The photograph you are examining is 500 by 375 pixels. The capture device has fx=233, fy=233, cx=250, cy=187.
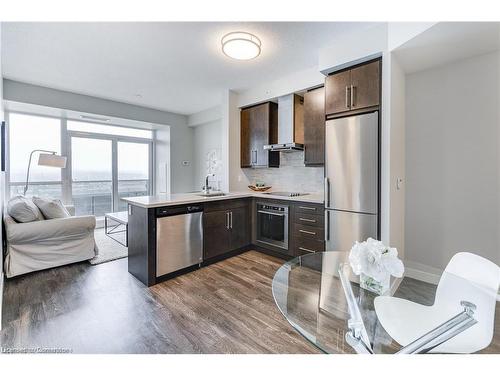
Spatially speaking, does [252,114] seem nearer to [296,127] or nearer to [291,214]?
[296,127]

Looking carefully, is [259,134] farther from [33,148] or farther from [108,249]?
[33,148]

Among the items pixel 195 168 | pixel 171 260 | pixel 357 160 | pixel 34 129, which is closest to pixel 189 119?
pixel 195 168

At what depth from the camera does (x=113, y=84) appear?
12.4 feet

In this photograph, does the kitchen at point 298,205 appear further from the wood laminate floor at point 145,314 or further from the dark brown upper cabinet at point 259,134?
the wood laminate floor at point 145,314

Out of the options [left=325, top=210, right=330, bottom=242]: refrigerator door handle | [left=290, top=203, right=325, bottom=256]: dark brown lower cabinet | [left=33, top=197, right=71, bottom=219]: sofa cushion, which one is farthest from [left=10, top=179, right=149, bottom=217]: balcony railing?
[left=325, top=210, right=330, bottom=242]: refrigerator door handle

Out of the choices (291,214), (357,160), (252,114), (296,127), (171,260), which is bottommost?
(171,260)

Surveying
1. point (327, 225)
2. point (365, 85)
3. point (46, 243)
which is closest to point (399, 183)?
point (327, 225)

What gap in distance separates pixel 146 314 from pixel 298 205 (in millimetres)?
2037

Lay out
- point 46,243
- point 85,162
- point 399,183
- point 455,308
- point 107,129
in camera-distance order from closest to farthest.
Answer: point 455,308, point 399,183, point 46,243, point 85,162, point 107,129

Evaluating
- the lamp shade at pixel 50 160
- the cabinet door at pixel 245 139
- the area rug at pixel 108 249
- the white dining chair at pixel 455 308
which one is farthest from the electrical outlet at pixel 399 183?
the lamp shade at pixel 50 160

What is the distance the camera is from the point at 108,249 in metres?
3.65

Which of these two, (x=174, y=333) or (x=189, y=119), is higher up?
(x=189, y=119)

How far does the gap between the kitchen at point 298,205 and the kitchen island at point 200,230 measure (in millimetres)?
11
